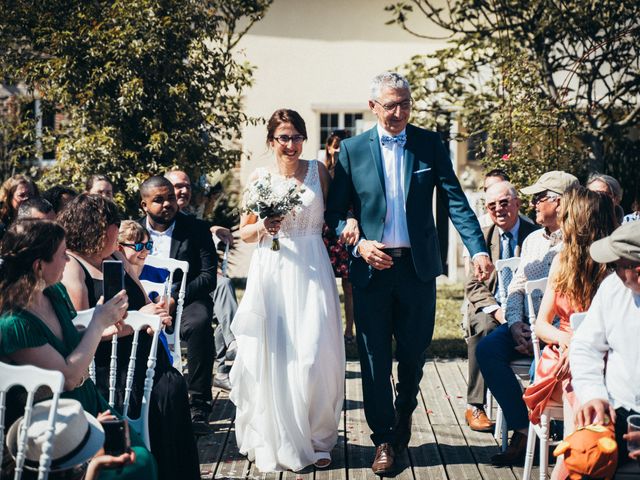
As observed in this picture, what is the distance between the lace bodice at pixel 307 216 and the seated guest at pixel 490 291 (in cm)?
135

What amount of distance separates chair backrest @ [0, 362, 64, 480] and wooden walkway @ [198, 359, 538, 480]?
81.6 inches

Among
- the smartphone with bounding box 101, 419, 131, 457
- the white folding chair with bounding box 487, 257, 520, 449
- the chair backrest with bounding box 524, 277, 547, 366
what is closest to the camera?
the smartphone with bounding box 101, 419, 131, 457

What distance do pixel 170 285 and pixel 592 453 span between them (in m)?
3.35

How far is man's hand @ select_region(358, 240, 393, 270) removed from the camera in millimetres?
4730

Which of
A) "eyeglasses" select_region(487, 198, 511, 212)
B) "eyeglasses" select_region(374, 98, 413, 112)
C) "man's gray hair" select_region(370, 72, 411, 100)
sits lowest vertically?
"eyeglasses" select_region(487, 198, 511, 212)

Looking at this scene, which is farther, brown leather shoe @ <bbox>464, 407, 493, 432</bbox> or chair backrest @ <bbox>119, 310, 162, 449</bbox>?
brown leather shoe @ <bbox>464, 407, 493, 432</bbox>

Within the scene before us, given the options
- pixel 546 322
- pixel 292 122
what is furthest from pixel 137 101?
pixel 546 322

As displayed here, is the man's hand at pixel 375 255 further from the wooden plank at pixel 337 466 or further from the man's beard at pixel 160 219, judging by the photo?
the man's beard at pixel 160 219

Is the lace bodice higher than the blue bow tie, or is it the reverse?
the blue bow tie

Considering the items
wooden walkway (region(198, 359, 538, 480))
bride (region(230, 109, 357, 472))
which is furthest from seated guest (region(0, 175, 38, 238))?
bride (region(230, 109, 357, 472))

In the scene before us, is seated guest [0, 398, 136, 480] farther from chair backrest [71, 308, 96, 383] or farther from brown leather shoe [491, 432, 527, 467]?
brown leather shoe [491, 432, 527, 467]

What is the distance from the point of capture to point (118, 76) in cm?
841

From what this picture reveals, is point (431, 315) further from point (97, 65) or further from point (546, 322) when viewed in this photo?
point (97, 65)

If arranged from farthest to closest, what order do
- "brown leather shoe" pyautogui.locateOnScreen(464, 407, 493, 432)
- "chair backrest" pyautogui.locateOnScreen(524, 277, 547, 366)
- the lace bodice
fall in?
1. "brown leather shoe" pyautogui.locateOnScreen(464, 407, 493, 432)
2. the lace bodice
3. "chair backrest" pyautogui.locateOnScreen(524, 277, 547, 366)
